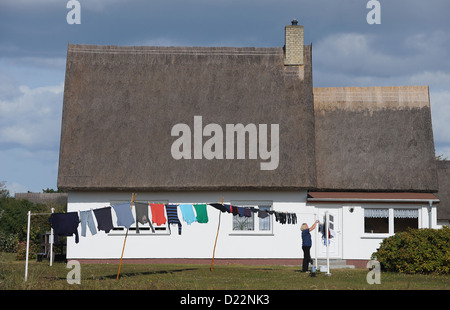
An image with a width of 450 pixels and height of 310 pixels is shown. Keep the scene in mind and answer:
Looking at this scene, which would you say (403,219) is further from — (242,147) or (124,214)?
(124,214)

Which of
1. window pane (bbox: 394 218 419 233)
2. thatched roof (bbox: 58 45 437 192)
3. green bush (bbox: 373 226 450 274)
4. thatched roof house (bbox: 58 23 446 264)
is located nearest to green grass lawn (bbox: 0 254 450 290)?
green bush (bbox: 373 226 450 274)

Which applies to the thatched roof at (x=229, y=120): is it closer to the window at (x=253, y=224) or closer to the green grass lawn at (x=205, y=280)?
the window at (x=253, y=224)

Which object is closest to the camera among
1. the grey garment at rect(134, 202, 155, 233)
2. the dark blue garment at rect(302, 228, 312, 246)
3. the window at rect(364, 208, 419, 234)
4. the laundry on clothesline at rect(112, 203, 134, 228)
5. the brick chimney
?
the laundry on clothesline at rect(112, 203, 134, 228)

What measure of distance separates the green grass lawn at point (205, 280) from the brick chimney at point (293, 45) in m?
10.5

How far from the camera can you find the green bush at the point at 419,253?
22.2 meters

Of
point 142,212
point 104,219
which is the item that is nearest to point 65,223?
point 104,219

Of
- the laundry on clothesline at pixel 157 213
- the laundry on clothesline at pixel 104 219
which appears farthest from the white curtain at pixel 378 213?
the laundry on clothesline at pixel 104 219

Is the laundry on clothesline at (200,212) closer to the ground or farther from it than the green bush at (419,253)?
farther from it

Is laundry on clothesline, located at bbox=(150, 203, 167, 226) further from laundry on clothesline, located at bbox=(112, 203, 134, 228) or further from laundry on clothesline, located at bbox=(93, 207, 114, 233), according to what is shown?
laundry on clothesline, located at bbox=(93, 207, 114, 233)

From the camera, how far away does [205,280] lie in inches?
779

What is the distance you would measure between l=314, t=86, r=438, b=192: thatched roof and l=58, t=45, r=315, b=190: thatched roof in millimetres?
1361

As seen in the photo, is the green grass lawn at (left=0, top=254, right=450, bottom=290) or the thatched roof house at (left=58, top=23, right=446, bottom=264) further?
the thatched roof house at (left=58, top=23, right=446, bottom=264)

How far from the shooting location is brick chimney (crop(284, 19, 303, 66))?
31.1 meters

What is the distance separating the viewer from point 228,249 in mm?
27797
